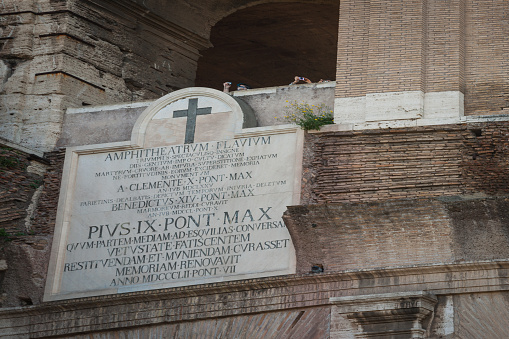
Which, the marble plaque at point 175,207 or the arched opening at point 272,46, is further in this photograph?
Result: the arched opening at point 272,46

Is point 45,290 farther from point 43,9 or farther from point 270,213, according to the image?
point 43,9

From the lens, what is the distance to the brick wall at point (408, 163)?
14.7 meters

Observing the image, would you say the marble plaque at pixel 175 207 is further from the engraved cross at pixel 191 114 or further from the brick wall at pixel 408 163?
the brick wall at pixel 408 163

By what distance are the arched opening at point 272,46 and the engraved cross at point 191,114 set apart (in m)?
4.66

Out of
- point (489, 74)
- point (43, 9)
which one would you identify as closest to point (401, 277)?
point (489, 74)

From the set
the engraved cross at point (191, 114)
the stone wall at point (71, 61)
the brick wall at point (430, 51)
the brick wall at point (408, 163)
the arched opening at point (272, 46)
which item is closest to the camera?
the brick wall at point (408, 163)

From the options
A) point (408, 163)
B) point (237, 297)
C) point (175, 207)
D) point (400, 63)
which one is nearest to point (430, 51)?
point (400, 63)

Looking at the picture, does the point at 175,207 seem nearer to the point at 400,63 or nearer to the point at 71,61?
the point at 71,61

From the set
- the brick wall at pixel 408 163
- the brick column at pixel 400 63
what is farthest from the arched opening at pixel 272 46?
the brick wall at pixel 408 163

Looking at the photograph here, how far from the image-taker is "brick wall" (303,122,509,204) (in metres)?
14.7

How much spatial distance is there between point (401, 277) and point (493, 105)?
2.20 m

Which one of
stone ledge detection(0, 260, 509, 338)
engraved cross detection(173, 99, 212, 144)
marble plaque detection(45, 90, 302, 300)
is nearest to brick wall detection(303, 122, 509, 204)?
marble plaque detection(45, 90, 302, 300)

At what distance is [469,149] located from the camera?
48.7ft

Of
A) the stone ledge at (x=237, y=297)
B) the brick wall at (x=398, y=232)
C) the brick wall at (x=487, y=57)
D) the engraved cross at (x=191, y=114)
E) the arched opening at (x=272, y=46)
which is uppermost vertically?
the arched opening at (x=272, y=46)
